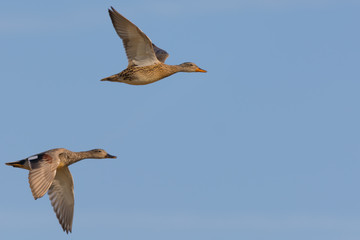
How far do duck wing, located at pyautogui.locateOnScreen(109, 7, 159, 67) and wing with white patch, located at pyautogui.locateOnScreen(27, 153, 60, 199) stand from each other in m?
3.85

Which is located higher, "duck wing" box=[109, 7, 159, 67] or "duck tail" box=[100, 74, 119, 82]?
"duck wing" box=[109, 7, 159, 67]

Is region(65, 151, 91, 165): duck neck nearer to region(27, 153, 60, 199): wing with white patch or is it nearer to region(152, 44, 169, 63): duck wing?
region(27, 153, 60, 199): wing with white patch

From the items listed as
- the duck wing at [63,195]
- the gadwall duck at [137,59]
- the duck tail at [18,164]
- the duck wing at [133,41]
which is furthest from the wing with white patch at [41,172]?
the duck wing at [133,41]

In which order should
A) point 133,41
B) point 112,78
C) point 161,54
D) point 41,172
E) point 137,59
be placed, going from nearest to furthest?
point 41,172
point 133,41
point 112,78
point 137,59
point 161,54

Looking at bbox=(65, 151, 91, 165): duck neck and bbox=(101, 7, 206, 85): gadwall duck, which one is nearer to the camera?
bbox=(65, 151, 91, 165): duck neck

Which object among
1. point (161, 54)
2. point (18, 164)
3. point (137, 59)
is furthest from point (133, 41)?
point (18, 164)

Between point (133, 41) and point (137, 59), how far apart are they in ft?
2.40

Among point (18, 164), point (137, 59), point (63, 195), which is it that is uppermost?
point (137, 59)

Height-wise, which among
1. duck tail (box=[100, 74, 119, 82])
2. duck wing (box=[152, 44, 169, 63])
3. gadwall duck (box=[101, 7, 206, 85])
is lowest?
duck tail (box=[100, 74, 119, 82])

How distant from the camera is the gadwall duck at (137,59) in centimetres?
2062

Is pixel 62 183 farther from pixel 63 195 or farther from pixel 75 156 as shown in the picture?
pixel 75 156

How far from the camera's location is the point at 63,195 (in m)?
20.7

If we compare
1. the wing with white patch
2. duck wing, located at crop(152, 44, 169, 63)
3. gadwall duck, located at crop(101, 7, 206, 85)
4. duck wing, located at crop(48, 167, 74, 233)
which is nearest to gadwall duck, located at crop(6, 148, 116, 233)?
duck wing, located at crop(48, 167, 74, 233)

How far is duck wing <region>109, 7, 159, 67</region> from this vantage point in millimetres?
20344
